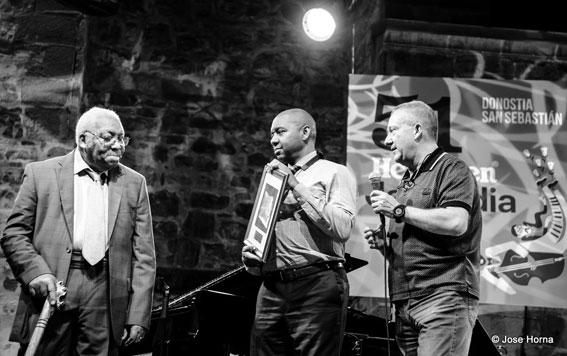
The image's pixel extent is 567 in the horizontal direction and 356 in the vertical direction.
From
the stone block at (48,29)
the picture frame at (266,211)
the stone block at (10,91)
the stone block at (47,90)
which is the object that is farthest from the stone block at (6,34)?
the picture frame at (266,211)

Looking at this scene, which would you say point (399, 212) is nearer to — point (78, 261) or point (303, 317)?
point (303, 317)

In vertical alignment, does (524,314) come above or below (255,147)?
below

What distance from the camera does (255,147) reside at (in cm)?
796

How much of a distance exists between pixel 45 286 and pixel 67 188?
1.61 feet

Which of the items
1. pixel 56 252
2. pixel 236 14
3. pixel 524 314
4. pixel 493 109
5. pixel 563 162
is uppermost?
pixel 236 14

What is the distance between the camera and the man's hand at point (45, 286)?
10.3ft

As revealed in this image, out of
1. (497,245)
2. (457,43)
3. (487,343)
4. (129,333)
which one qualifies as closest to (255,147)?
(457,43)

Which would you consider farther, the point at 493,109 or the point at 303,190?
the point at 493,109

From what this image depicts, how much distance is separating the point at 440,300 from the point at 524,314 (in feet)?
12.9

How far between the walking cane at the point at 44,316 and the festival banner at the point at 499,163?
125 inches

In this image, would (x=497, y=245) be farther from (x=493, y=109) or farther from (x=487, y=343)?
(x=487, y=343)

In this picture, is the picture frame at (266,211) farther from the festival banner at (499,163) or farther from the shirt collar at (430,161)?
the festival banner at (499,163)

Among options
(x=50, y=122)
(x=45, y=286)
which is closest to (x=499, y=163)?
(x=50, y=122)

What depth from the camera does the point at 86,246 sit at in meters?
3.31
